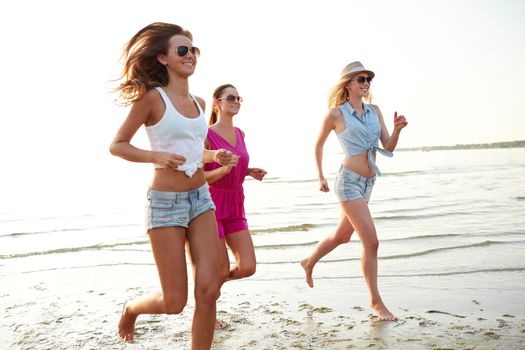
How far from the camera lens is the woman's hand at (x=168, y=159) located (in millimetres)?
3670

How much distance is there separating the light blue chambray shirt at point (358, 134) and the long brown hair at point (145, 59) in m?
2.25

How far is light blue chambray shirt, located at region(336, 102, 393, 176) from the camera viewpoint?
5809 mm

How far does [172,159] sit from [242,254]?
1976 mm

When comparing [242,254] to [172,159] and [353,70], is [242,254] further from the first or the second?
[353,70]

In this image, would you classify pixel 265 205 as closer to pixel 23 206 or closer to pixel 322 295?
pixel 23 206

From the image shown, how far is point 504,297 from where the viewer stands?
608 centimetres

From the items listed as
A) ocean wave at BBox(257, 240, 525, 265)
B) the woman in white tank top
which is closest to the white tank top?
the woman in white tank top

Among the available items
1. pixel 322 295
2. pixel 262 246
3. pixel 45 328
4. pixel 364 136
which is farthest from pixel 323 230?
pixel 45 328

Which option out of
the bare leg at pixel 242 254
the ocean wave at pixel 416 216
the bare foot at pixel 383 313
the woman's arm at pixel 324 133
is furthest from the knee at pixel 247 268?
the ocean wave at pixel 416 216

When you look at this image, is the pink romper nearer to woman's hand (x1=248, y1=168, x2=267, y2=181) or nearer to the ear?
woman's hand (x1=248, y1=168, x2=267, y2=181)

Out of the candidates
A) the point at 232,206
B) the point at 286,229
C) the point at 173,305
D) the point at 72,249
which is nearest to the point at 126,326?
the point at 173,305

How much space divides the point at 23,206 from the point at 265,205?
837 centimetres

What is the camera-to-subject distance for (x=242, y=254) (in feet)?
17.8

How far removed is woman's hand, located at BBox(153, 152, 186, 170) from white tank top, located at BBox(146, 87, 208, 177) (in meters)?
0.16
